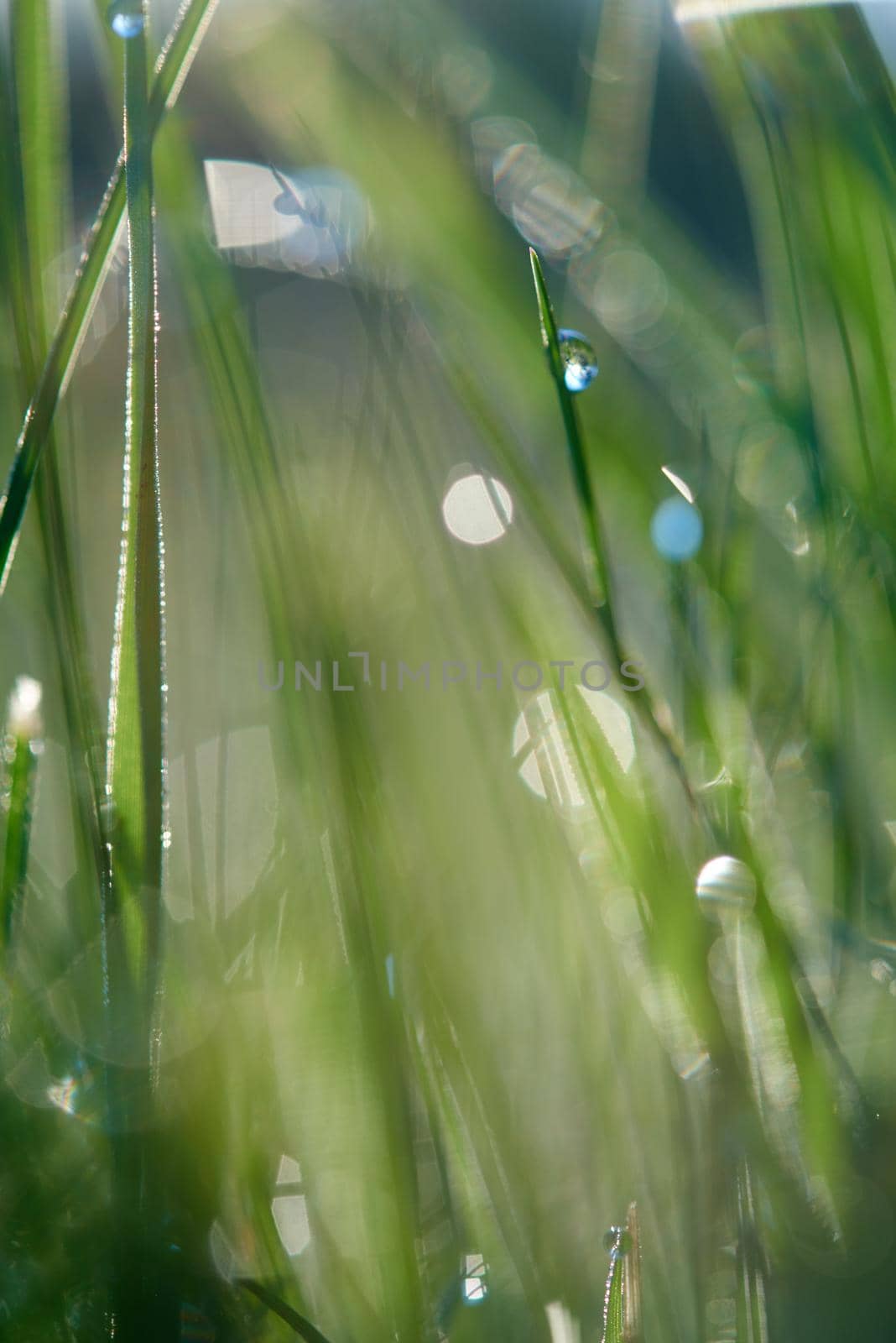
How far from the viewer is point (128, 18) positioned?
300 millimetres

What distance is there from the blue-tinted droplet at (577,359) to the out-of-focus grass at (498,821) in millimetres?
14

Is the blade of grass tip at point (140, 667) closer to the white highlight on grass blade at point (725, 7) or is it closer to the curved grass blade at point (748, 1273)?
the curved grass blade at point (748, 1273)

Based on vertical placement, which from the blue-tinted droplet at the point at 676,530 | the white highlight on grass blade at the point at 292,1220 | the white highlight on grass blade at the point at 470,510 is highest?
the white highlight on grass blade at the point at 470,510

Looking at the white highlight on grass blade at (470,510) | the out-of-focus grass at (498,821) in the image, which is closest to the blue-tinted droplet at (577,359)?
the out-of-focus grass at (498,821)

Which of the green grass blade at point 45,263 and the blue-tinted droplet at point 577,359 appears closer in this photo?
the green grass blade at point 45,263

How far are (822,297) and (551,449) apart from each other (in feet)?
0.56

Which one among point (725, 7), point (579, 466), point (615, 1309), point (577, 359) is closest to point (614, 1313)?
point (615, 1309)

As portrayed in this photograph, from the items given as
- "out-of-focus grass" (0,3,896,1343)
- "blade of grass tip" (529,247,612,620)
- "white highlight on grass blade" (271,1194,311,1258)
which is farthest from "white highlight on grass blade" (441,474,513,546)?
"white highlight on grass blade" (271,1194,311,1258)

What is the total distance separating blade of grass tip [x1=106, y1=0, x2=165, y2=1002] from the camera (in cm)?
27

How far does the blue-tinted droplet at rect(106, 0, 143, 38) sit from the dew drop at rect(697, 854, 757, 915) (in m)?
0.30

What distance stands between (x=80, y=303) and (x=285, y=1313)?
0.94ft

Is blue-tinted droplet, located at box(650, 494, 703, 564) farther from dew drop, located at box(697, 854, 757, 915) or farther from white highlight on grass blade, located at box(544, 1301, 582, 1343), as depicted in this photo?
→ white highlight on grass blade, located at box(544, 1301, 582, 1343)

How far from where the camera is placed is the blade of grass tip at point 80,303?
1.00 feet

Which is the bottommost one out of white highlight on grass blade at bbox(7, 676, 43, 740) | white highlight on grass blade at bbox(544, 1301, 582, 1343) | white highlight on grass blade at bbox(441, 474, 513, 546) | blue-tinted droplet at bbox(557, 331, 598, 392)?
white highlight on grass blade at bbox(544, 1301, 582, 1343)
